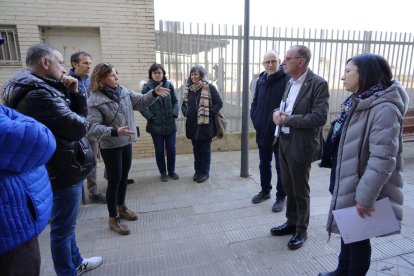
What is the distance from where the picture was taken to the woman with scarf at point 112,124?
2.77 metres

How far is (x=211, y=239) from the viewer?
9.56 feet

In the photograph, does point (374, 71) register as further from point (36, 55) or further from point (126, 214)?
point (126, 214)

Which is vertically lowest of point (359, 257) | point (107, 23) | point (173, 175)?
point (173, 175)

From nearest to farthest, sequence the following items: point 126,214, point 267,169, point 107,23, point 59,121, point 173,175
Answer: point 59,121
point 126,214
point 267,169
point 173,175
point 107,23

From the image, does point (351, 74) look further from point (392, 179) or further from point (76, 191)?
point (76, 191)

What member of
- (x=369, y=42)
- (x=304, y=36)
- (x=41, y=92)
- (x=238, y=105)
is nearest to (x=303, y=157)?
(x=41, y=92)

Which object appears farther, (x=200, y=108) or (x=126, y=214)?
(x=200, y=108)

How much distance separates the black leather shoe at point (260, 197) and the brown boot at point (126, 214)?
150 cm

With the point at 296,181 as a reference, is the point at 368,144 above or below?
above

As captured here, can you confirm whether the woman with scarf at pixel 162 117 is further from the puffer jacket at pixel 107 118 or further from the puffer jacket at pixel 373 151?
the puffer jacket at pixel 373 151

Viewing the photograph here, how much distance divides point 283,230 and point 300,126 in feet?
3.72

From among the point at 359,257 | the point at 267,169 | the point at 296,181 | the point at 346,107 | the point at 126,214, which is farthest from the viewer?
the point at 267,169

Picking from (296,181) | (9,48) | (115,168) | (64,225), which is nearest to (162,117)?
(115,168)

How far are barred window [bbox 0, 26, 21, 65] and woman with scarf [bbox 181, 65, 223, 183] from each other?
3.13 metres
